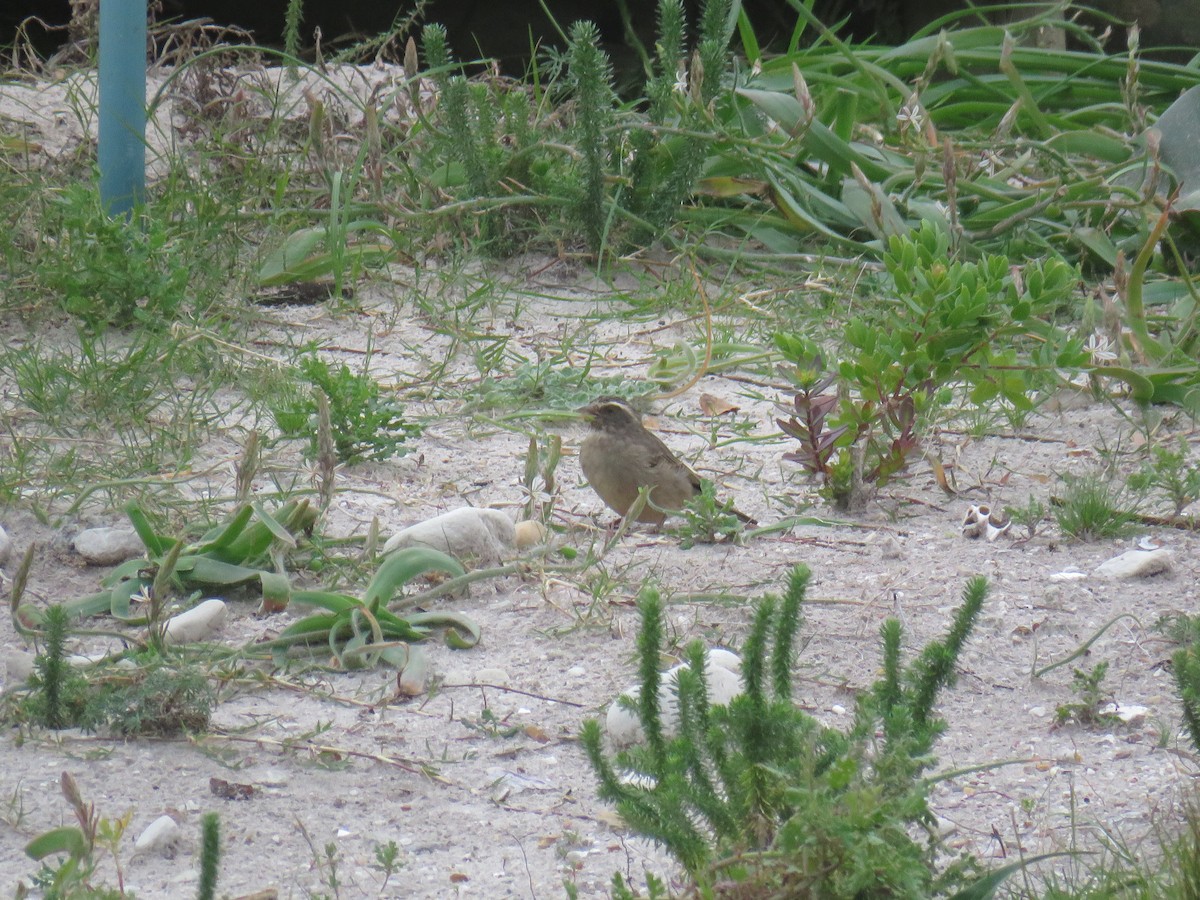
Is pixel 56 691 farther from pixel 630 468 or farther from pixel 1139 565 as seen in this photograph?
pixel 1139 565

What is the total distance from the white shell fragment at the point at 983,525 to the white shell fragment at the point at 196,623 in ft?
6.19

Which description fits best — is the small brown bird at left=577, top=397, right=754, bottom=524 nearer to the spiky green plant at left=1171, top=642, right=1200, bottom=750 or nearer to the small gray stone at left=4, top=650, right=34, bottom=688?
the small gray stone at left=4, top=650, right=34, bottom=688

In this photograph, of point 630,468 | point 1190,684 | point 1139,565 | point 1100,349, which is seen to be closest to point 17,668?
point 630,468

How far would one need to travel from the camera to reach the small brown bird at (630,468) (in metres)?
3.71

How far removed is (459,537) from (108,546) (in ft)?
2.73

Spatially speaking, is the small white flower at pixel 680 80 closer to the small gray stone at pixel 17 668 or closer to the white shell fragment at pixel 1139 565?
the white shell fragment at pixel 1139 565

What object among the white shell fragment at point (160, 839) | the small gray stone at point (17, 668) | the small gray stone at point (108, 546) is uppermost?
the small gray stone at point (108, 546)

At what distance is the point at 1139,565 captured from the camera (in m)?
3.34

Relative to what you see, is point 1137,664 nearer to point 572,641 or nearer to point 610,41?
point 572,641

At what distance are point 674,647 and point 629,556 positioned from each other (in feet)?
2.18

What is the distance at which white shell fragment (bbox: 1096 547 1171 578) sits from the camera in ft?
10.9

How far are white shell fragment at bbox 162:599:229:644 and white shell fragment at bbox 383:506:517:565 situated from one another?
0.49 metres

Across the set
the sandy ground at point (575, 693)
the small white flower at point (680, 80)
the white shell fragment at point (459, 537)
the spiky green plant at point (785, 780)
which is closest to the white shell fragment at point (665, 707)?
the sandy ground at point (575, 693)

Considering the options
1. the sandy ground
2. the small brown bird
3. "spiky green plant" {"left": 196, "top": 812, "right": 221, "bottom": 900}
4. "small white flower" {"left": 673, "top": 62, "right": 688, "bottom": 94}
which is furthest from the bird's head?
"small white flower" {"left": 673, "top": 62, "right": 688, "bottom": 94}
